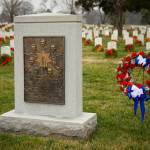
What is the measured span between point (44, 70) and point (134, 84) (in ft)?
4.35

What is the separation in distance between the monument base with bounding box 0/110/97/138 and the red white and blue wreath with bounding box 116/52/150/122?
62 cm

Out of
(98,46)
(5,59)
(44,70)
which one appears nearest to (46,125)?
(44,70)

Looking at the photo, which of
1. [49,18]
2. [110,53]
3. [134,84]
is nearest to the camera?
[49,18]

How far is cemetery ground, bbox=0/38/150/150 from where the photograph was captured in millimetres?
5551

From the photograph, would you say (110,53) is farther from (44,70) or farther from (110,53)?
(44,70)

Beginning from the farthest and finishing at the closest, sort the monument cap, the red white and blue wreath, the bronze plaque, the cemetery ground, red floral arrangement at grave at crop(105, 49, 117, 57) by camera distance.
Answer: red floral arrangement at grave at crop(105, 49, 117, 57)
the red white and blue wreath
the bronze plaque
the monument cap
the cemetery ground

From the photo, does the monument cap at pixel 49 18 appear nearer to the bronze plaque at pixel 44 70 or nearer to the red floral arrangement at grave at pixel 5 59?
the bronze plaque at pixel 44 70

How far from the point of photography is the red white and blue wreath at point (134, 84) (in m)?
6.09

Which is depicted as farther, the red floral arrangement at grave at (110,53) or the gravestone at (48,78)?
the red floral arrangement at grave at (110,53)

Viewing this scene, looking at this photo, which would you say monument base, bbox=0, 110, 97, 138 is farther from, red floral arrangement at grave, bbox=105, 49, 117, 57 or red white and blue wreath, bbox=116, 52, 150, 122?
red floral arrangement at grave, bbox=105, 49, 117, 57

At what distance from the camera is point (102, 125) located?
6.48 m

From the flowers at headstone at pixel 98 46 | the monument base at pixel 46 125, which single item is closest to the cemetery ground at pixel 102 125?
the monument base at pixel 46 125

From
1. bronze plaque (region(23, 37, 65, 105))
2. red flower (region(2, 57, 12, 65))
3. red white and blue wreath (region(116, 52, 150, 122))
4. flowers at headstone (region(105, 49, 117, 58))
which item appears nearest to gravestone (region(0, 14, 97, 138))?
bronze plaque (region(23, 37, 65, 105))

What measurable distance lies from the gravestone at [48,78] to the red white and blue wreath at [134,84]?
24.9 inches
